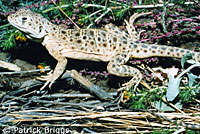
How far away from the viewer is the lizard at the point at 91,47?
374cm

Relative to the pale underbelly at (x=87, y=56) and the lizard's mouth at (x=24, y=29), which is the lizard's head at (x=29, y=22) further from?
→ the pale underbelly at (x=87, y=56)

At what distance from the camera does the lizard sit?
147 inches

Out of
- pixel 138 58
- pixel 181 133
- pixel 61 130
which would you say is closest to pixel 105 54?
pixel 138 58

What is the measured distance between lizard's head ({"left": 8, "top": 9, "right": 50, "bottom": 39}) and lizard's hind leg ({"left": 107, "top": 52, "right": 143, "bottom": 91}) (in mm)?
1109

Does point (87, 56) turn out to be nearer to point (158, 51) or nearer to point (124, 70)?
point (124, 70)

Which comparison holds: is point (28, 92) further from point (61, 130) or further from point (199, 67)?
point (199, 67)

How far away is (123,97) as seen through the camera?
384 centimetres

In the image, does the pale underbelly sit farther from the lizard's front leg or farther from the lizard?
the lizard's front leg

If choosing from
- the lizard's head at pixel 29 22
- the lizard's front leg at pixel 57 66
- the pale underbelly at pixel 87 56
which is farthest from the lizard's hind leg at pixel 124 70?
the lizard's head at pixel 29 22

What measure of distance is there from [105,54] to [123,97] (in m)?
0.68

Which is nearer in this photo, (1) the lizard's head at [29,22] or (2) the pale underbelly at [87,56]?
(1) the lizard's head at [29,22]

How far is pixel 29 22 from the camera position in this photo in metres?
3.66

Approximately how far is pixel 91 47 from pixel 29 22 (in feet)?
3.09

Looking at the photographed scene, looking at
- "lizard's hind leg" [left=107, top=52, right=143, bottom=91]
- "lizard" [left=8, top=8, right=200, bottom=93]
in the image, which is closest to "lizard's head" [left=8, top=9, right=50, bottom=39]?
→ "lizard" [left=8, top=8, right=200, bottom=93]
